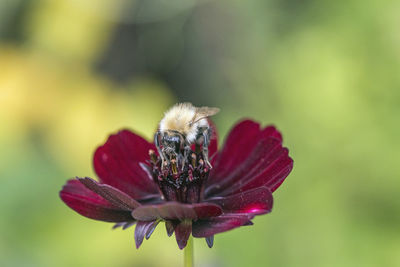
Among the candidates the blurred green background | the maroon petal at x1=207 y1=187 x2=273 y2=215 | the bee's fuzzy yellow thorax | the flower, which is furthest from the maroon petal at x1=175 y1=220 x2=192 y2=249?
the blurred green background

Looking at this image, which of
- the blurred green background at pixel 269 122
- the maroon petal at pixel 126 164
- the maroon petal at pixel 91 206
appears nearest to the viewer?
the maroon petal at pixel 91 206

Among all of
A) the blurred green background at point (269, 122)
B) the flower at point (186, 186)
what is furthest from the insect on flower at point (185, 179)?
the blurred green background at point (269, 122)

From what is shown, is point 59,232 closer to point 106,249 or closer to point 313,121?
point 106,249

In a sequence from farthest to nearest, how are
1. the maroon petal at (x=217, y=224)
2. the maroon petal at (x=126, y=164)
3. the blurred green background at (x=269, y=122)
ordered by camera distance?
the blurred green background at (x=269, y=122), the maroon petal at (x=126, y=164), the maroon petal at (x=217, y=224)

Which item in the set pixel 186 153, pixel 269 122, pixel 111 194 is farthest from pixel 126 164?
pixel 269 122

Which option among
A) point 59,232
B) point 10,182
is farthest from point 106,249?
point 10,182

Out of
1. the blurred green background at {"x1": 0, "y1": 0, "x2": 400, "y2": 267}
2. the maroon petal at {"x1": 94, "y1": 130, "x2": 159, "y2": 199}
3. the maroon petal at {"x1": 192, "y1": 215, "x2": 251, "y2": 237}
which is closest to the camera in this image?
the maroon petal at {"x1": 192, "y1": 215, "x2": 251, "y2": 237}

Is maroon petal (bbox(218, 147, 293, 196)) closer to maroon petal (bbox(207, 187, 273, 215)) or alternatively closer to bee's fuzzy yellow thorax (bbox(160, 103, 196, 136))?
maroon petal (bbox(207, 187, 273, 215))

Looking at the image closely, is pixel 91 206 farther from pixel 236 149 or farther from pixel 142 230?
pixel 236 149

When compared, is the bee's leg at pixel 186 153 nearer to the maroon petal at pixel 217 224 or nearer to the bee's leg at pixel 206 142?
the bee's leg at pixel 206 142
